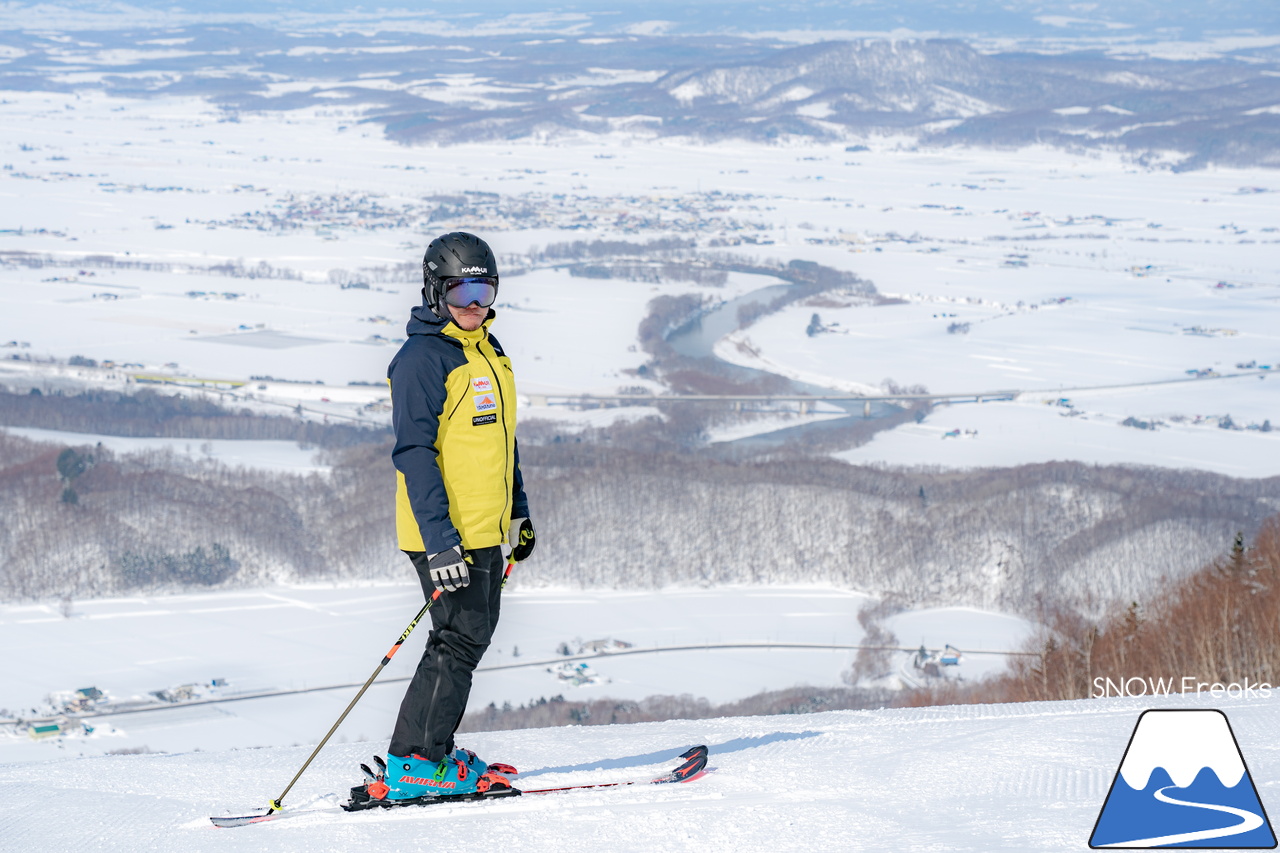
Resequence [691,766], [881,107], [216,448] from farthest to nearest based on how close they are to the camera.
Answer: [881,107] → [216,448] → [691,766]

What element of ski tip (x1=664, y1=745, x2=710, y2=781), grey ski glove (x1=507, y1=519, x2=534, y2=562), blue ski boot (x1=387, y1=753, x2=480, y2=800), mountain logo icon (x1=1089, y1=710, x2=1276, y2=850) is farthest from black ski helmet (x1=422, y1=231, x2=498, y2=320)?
mountain logo icon (x1=1089, y1=710, x2=1276, y2=850)

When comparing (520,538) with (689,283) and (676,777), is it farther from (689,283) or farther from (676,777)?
(689,283)

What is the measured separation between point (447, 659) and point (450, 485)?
570 millimetres

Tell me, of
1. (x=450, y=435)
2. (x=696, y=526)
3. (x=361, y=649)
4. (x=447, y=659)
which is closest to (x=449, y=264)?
(x=450, y=435)

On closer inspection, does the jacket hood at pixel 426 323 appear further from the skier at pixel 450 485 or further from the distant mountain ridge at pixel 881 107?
the distant mountain ridge at pixel 881 107

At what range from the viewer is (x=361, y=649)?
27812 millimetres

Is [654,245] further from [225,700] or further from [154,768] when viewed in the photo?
[154,768]

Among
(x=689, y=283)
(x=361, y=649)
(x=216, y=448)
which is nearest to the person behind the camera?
(x=361, y=649)

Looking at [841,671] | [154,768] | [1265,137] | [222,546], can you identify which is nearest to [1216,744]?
[154,768]

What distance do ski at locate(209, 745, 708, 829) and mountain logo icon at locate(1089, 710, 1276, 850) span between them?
1.29 metres

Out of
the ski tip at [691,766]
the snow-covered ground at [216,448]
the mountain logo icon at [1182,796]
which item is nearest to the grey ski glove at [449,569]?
the ski tip at [691,766]

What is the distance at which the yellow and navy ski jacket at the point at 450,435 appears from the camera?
3578 mm

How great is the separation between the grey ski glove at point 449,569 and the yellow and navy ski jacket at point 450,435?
3 centimetres

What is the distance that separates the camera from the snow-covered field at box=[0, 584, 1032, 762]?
24797mm
